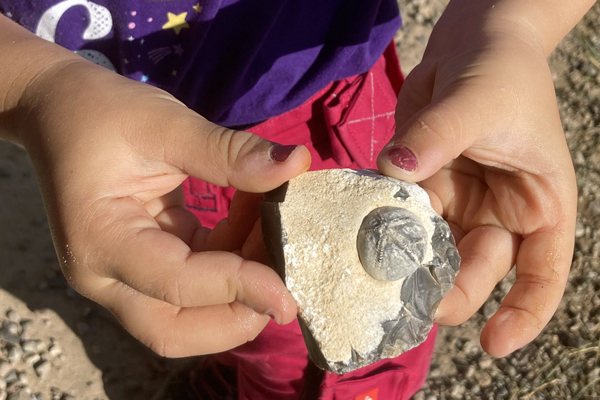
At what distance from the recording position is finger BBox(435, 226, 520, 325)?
55.9 inches

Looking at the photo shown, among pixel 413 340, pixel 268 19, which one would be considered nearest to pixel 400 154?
pixel 413 340

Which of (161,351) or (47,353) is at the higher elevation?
(161,351)

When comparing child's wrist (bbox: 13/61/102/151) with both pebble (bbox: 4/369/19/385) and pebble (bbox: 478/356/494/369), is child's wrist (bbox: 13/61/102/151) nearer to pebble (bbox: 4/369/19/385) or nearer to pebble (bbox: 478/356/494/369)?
pebble (bbox: 4/369/19/385)

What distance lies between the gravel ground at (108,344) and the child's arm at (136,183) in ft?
3.46

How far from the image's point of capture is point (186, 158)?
3.75 ft

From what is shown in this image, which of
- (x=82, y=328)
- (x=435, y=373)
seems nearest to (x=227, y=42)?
(x=82, y=328)

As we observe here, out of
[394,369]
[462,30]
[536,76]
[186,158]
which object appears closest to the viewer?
[186,158]

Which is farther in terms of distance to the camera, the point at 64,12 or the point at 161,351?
the point at 64,12

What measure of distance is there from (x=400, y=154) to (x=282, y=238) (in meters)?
0.34

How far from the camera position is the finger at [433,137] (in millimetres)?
1169

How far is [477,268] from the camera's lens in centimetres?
145

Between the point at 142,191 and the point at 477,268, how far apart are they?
96 centimetres

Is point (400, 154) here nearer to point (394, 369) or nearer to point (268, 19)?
point (268, 19)

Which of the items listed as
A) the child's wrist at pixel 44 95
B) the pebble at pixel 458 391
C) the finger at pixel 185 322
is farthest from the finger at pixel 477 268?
the child's wrist at pixel 44 95
